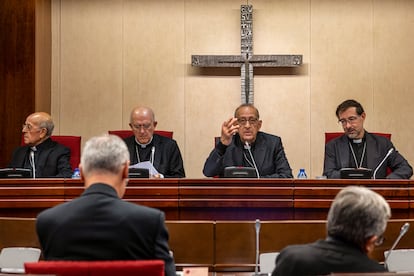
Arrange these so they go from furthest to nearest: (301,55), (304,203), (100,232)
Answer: (301,55) → (304,203) → (100,232)

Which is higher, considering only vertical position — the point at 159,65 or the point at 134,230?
the point at 159,65

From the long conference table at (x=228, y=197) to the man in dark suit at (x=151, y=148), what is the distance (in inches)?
61.2

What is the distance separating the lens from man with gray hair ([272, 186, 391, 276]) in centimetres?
240

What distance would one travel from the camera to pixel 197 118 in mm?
7758

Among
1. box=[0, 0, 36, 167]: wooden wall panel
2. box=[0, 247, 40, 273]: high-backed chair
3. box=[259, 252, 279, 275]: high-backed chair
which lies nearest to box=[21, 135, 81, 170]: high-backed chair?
box=[0, 0, 36, 167]: wooden wall panel

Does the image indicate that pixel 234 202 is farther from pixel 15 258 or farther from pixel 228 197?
pixel 15 258

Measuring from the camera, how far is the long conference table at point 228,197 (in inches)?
183

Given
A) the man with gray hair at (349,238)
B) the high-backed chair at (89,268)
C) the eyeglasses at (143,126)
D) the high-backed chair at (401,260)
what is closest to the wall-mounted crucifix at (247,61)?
the eyeglasses at (143,126)

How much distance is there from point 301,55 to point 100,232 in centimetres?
534

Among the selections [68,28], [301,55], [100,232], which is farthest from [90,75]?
[100,232]

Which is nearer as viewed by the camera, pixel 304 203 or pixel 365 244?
pixel 365 244

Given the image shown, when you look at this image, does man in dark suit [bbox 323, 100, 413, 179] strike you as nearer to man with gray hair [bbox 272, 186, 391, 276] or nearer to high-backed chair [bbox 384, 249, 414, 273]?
high-backed chair [bbox 384, 249, 414, 273]

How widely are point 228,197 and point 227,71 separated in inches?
129

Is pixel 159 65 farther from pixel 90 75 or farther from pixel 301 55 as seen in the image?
pixel 301 55
